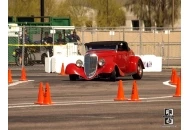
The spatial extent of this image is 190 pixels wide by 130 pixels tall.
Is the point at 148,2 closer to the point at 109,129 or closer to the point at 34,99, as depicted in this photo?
the point at 34,99

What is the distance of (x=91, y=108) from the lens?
18703mm

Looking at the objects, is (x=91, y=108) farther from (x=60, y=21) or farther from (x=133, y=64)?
(x=60, y=21)

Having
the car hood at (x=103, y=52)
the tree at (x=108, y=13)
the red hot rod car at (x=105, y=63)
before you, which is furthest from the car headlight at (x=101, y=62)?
the tree at (x=108, y=13)

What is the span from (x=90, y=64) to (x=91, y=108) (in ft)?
37.1

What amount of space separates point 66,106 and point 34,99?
2.52m

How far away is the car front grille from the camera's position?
29.8 metres

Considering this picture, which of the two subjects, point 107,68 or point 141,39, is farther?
point 141,39

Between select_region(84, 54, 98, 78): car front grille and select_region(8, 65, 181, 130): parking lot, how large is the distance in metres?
0.52

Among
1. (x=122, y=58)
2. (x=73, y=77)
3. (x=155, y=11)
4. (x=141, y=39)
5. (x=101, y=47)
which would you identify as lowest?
(x=73, y=77)

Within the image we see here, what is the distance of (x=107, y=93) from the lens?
24.0 meters

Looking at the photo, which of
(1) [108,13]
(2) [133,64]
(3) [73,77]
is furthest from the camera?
(1) [108,13]

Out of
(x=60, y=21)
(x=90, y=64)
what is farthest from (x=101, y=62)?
(x=60, y=21)

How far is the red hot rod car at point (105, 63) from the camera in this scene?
29.7 metres
